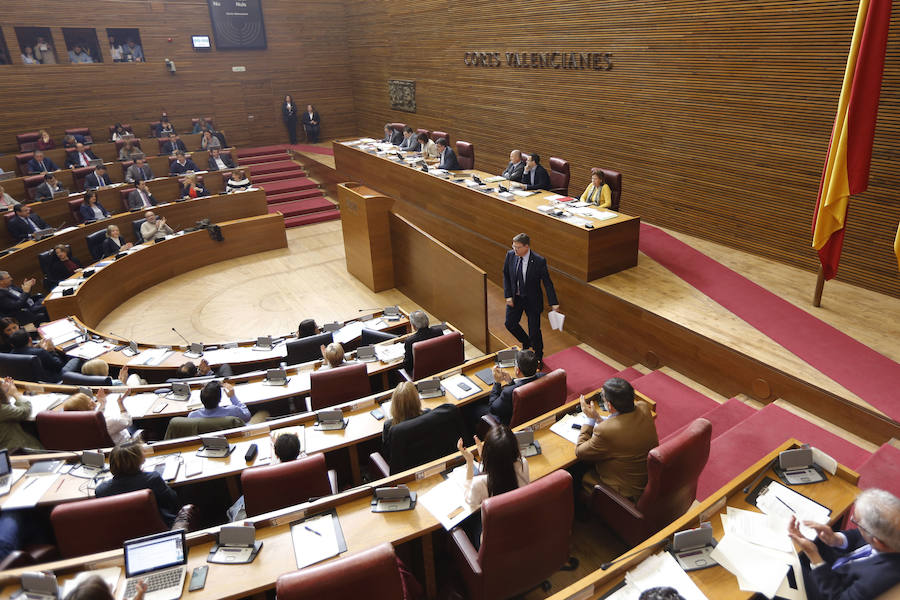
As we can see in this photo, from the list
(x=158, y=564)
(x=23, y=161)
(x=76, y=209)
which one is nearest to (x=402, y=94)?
(x=76, y=209)

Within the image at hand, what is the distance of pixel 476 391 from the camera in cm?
392

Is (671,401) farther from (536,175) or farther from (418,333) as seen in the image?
(536,175)

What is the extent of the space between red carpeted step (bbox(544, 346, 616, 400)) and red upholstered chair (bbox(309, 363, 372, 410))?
1.57m

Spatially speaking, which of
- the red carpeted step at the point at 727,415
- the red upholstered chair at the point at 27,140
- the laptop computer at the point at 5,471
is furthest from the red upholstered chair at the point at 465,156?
the red upholstered chair at the point at 27,140

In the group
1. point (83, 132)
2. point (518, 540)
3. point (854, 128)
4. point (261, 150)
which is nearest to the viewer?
point (518, 540)

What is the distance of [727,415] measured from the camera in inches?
161

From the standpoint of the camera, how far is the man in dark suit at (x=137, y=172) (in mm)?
9477

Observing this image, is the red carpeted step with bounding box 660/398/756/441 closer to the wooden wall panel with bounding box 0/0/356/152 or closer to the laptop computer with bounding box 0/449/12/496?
the laptop computer with bounding box 0/449/12/496

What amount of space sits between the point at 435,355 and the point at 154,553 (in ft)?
7.73

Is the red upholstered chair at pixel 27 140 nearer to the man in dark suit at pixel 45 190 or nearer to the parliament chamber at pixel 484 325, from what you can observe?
the parliament chamber at pixel 484 325

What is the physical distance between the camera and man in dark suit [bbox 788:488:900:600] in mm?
1954

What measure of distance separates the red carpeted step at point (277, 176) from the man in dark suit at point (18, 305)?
5.55m

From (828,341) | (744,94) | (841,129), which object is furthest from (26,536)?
(744,94)

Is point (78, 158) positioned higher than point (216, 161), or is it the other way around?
point (78, 158)
